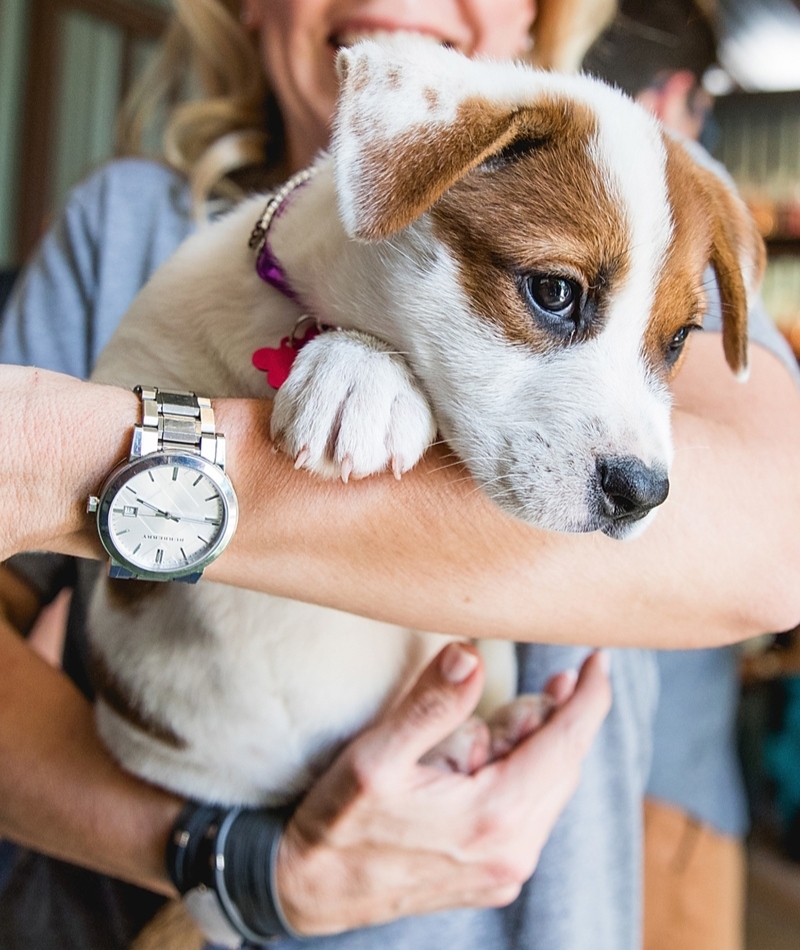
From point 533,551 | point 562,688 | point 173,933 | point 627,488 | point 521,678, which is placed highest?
point 627,488

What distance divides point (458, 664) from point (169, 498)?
431 mm

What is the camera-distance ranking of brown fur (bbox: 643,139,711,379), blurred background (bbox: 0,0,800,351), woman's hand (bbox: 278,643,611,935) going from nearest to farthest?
1. brown fur (bbox: 643,139,711,379)
2. woman's hand (bbox: 278,643,611,935)
3. blurred background (bbox: 0,0,800,351)

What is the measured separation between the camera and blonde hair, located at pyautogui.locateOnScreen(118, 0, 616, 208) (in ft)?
5.58

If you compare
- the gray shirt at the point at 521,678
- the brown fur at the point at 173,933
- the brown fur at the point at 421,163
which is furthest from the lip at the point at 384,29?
the brown fur at the point at 173,933

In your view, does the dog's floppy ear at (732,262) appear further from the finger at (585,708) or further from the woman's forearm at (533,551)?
the finger at (585,708)

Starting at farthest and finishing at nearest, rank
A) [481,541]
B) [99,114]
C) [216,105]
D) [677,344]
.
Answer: [99,114] < [216,105] < [677,344] < [481,541]

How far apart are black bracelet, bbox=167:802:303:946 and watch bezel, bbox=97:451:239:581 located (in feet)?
1.47

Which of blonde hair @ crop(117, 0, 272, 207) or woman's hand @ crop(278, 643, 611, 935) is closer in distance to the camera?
woman's hand @ crop(278, 643, 611, 935)

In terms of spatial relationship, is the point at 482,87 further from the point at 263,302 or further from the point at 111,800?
the point at 111,800

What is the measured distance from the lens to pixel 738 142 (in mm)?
4711

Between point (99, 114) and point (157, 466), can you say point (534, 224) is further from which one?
point (99, 114)

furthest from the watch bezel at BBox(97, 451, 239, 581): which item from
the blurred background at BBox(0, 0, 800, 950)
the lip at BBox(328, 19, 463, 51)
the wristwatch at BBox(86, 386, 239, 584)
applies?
the blurred background at BBox(0, 0, 800, 950)

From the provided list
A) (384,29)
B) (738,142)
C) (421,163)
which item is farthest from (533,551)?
(738,142)

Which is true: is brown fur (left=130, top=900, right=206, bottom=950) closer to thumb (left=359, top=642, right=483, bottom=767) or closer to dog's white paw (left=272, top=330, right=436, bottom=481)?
thumb (left=359, top=642, right=483, bottom=767)
